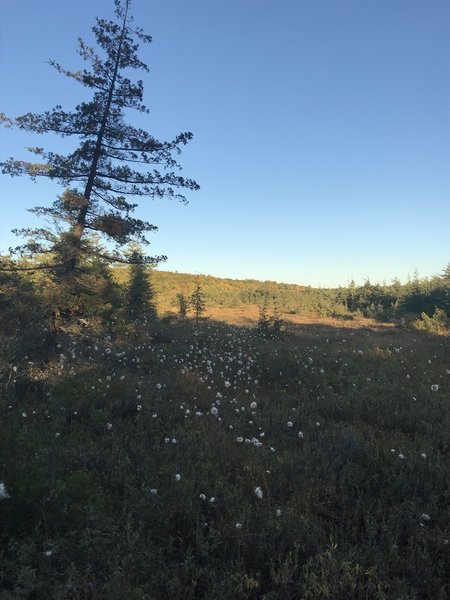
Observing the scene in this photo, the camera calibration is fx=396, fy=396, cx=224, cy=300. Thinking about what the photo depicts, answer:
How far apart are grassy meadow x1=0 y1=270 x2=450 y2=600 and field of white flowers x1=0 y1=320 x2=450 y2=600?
19mm

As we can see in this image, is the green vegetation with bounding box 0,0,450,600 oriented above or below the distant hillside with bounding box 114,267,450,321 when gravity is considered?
below

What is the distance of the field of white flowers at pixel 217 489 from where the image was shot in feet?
10.0

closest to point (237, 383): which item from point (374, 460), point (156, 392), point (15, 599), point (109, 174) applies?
point (156, 392)

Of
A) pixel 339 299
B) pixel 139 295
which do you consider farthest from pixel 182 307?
pixel 339 299

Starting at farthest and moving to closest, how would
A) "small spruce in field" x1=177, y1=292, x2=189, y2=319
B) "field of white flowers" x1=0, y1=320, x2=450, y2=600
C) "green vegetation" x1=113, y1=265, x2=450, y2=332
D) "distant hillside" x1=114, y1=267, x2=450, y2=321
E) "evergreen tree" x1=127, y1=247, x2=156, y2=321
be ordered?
"distant hillside" x1=114, y1=267, x2=450, y2=321, "green vegetation" x1=113, y1=265, x2=450, y2=332, "small spruce in field" x1=177, y1=292, x2=189, y2=319, "evergreen tree" x1=127, y1=247, x2=156, y2=321, "field of white flowers" x1=0, y1=320, x2=450, y2=600

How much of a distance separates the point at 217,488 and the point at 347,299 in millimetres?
42738

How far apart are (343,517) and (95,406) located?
433cm

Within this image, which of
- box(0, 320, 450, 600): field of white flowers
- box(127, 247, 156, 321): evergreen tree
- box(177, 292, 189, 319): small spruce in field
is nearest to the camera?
box(0, 320, 450, 600): field of white flowers

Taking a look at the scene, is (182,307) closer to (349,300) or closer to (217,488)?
(217,488)

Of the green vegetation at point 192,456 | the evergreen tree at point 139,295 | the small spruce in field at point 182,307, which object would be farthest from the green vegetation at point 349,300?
the green vegetation at point 192,456

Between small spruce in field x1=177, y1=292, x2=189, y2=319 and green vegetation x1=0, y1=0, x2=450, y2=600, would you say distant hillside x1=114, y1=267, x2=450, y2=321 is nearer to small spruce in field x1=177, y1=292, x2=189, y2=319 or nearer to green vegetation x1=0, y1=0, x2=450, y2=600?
small spruce in field x1=177, y1=292, x2=189, y2=319

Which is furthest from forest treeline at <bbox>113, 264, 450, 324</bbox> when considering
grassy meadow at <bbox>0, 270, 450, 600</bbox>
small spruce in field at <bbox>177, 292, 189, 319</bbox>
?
grassy meadow at <bbox>0, 270, 450, 600</bbox>

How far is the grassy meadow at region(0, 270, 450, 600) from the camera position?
3.06 m

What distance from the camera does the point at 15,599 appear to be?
263 cm
